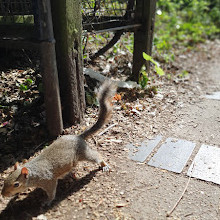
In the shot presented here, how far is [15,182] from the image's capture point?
6.43ft

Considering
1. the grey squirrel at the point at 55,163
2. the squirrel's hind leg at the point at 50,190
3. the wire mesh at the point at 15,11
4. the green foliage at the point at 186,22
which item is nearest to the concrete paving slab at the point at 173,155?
the grey squirrel at the point at 55,163

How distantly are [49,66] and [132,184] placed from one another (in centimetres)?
139

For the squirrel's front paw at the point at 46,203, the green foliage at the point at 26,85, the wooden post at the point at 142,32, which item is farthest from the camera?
the wooden post at the point at 142,32

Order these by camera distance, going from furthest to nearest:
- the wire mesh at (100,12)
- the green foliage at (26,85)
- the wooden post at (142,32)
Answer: the wooden post at (142,32)
the wire mesh at (100,12)
the green foliage at (26,85)

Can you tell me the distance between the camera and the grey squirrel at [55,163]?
199 cm

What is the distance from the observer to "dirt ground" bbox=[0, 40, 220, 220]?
2.01 m

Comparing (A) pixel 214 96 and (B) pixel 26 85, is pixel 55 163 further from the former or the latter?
(A) pixel 214 96

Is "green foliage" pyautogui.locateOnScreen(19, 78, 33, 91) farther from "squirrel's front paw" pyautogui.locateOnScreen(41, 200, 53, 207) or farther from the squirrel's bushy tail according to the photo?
"squirrel's front paw" pyautogui.locateOnScreen(41, 200, 53, 207)

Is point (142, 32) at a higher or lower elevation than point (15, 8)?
lower

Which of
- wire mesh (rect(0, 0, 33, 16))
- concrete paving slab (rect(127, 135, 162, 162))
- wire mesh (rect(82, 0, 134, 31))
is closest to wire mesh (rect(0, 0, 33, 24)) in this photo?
wire mesh (rect(0, 0, 33, 16))

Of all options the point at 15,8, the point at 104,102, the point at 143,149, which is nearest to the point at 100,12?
the point at 15,8

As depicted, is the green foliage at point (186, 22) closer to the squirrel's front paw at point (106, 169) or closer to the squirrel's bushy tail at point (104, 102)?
the squirrel's bushy tail at point (104, 102)

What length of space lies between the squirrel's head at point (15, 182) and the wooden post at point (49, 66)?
0.78 metres

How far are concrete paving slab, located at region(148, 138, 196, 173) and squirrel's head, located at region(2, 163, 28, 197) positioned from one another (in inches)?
49.7
